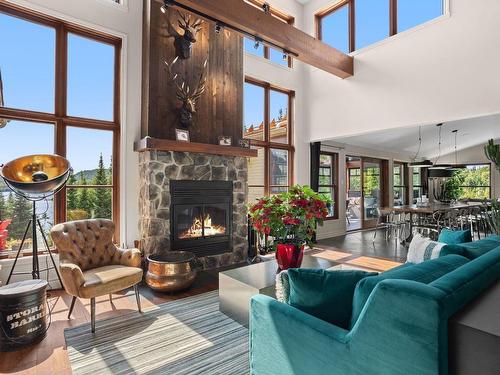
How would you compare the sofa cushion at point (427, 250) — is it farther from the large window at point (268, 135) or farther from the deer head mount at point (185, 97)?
the large window at point (268, 135)

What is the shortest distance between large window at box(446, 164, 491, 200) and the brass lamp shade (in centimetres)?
1226

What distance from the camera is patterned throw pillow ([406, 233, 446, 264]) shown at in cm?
204

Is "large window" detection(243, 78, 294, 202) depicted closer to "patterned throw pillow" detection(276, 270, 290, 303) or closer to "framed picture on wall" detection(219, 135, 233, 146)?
"framed picture on wall" detection(219, 135, 233, 146)

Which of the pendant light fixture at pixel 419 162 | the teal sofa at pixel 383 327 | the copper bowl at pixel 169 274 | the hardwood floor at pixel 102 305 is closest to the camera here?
the teal sofa at pixel 383 327

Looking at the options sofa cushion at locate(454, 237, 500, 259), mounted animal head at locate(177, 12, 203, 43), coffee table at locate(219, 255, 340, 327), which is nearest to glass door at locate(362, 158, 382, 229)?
mounted animal head at locate(177, 12, 203, 43)

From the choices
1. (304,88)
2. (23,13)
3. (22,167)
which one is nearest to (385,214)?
(304,88)

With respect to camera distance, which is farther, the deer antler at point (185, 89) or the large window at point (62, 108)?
the deer antler at point (185, 89)

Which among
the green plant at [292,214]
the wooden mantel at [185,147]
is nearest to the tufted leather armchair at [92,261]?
the wooden mantel at [185,147]

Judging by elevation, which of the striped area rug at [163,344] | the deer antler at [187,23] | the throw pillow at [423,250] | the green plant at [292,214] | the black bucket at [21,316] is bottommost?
the striped area rug at [163,344]

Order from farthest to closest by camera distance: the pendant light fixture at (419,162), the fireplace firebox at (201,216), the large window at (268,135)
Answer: the pendant light fixture at (419,162) < the large window at (268,135) < the fireplace firebox at (201,216)

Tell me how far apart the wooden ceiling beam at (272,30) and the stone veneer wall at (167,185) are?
77.2 inches

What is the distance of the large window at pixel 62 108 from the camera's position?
365cm

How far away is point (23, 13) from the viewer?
12.1 feet

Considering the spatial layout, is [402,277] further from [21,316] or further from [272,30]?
[272,30]
